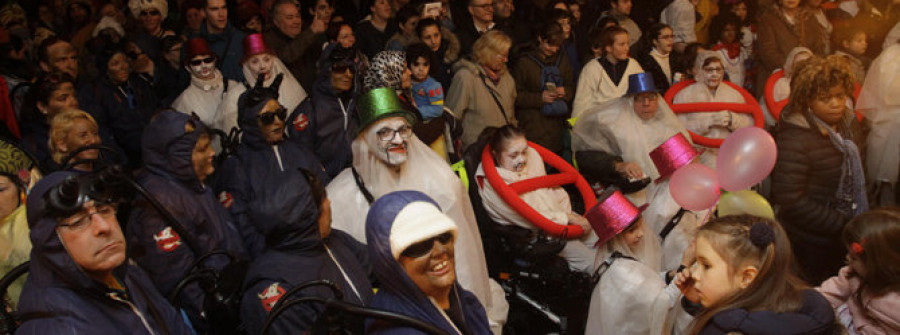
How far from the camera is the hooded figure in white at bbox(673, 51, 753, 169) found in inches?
250

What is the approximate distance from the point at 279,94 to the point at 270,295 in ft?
11.0

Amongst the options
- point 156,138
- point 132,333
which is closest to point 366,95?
point 156,138

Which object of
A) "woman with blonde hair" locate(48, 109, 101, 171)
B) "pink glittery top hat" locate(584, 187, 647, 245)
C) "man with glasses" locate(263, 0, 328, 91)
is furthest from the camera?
"man with glasses" locate(263, 0, 328, 91)

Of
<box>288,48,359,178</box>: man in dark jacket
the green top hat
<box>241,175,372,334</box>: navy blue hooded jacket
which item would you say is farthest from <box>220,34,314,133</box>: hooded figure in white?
<box>241,175,372,334</box>: navy blue hooded jacket

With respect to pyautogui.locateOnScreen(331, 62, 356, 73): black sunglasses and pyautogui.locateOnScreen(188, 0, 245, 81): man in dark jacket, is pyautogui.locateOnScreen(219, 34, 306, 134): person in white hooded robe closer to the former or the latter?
pyautogui.locateOnScreen(188, 0, 245, 81): man in dark jacket

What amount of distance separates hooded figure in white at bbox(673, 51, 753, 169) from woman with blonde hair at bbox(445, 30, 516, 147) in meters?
1.64

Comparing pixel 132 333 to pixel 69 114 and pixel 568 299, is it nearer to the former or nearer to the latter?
pixel 69 114

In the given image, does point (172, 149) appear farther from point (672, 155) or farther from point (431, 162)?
point (672, 155)

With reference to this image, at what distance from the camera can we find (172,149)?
12.8ft

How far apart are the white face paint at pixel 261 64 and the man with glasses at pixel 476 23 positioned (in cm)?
212

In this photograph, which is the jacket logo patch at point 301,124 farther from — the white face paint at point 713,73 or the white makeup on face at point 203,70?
the white face paint at point 713,73

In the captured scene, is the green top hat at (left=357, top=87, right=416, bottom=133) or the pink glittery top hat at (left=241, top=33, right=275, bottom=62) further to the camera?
the pink glittery top hat at (left=241, top=33, right=275, bottom=62)

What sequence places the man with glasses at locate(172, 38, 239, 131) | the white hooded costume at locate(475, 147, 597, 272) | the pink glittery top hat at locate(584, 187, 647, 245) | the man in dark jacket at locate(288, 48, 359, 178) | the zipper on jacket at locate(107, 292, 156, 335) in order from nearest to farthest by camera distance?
the zipper on jacket at locate(107, 292, 156, 335)
the pink glittery top hat at locate(584, 187, 647, 245)
the white hooded costume at locate(475, 147, 597, 272)
the man in dark jacket at locate(288, 48, 359, 178)
the man with glasses at locate(172, 38, 239, 131)

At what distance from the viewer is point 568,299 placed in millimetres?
5281
